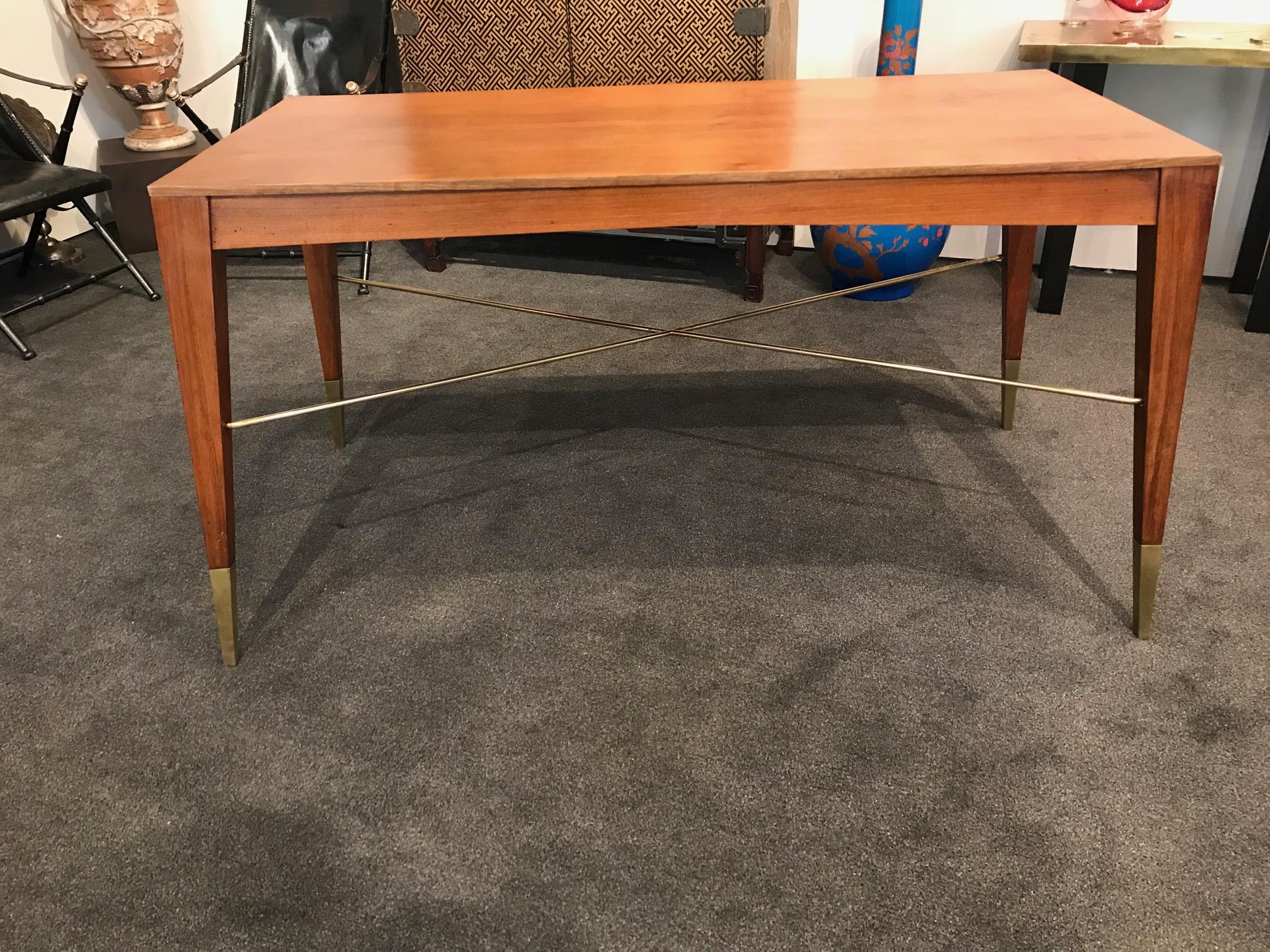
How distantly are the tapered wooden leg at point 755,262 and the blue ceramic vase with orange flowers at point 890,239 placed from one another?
160mm

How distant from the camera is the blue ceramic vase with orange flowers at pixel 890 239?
2555mm

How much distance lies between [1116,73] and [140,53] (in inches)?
118

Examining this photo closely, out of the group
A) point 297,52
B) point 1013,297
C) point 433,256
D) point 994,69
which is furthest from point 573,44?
point 1013,297

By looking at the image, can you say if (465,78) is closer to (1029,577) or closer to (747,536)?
(747,536)

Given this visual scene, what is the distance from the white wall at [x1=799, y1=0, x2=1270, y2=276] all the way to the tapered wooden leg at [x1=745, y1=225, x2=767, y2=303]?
0.64 meters

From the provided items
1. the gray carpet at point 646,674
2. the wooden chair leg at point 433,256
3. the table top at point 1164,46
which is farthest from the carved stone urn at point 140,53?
the table top at point 1164,46

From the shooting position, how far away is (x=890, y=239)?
2.63 metres

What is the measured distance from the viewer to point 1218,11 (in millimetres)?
2568

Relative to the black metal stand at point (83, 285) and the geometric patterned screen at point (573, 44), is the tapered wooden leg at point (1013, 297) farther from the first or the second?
the black metal stand at point (83, 285)

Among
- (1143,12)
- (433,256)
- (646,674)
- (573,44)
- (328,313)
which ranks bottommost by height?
(646,674)

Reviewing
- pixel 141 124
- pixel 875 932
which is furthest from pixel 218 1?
pixel 875 932

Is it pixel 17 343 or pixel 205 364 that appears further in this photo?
pixel 17 343

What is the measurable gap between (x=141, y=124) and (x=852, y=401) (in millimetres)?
2736

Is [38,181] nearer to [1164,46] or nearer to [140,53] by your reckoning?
[140,53]
